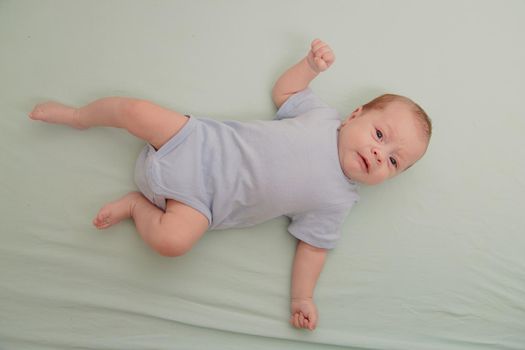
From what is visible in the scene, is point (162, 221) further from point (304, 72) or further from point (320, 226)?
point (304, 72)

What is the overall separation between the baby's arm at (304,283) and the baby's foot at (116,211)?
375mm

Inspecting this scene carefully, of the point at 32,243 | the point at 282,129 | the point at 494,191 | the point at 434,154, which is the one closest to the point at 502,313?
the point at 494,191

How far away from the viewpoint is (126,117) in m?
0.94

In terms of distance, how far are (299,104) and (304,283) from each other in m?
0.39

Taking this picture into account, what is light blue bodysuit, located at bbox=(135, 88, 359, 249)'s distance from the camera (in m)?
0.96

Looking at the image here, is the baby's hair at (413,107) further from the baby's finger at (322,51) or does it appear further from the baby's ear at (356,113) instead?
the baby's finger at (322,51)

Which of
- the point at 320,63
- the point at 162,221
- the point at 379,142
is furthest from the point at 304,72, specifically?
the point at 162,221

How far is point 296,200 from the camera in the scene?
1.01 metres

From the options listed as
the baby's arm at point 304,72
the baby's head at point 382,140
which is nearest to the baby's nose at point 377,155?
the baby's head at point 382,140

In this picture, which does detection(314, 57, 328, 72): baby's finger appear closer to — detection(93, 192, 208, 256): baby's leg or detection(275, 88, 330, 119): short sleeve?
detection(275, 88, 330, 119): short sleeve

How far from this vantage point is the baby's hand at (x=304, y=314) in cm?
103

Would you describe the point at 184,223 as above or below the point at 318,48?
below

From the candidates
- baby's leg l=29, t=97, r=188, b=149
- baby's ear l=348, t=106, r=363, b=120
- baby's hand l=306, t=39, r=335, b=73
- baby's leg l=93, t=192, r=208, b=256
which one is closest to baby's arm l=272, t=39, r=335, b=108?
→ baby's hand l=306, t=39, r=335, b=73

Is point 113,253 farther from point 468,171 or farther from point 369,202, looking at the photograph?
point 468,171
